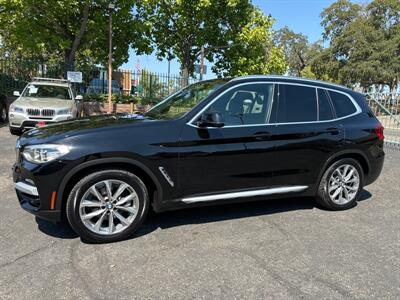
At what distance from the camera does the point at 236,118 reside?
452 cm

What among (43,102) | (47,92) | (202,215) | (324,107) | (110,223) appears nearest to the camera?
(110,223)

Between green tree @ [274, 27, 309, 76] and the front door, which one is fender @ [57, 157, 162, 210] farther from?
green tree @ [274, 27, 309, 76]

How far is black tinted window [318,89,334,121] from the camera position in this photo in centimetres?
508

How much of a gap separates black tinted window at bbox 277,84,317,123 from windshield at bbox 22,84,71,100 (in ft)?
27.8

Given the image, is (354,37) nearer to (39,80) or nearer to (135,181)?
(39,80)

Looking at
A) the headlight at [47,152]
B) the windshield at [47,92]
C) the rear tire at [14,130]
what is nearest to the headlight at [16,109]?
the rear tire at [14,130]

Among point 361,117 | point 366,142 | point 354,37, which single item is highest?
point 354,37

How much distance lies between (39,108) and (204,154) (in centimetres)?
741

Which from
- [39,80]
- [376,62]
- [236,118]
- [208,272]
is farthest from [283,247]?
[376,62]

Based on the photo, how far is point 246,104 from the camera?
464 centimetres

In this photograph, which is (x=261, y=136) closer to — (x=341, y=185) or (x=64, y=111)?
(x=341, y=185)

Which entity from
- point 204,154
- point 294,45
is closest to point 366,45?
point 294,45

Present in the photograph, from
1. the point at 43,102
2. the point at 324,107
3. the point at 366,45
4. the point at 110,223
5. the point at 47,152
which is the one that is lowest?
the point at 110,223

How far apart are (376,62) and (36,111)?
43348mm
